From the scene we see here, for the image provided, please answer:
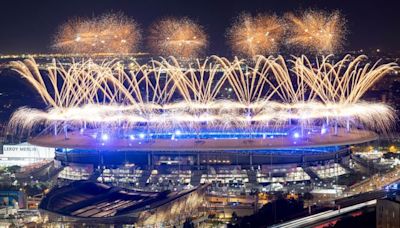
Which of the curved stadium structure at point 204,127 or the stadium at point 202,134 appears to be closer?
the stadium at point 202,134

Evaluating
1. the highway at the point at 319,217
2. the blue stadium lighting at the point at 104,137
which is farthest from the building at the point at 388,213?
the blue stadium lighting at the point at 104,137

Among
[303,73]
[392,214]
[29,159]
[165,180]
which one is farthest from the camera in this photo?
[29,159]

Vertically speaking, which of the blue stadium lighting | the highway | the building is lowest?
the highway

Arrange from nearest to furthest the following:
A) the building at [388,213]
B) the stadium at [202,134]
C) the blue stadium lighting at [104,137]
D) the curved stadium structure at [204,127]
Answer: the building at [388,213] → the stadium at [202,134] → the curved stadium structure at [204,127] → the blue stadium lighting at [104,137]

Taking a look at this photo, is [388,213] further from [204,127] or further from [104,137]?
[104,137]

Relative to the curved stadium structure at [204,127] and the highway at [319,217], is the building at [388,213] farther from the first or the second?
the curved stadium structure at [204,127]

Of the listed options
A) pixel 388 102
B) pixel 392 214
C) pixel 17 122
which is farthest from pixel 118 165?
pixel 388 102

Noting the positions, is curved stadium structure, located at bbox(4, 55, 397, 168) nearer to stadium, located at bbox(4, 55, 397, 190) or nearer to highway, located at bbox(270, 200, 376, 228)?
stadium, located at bbox(4, 55, 397, 190)

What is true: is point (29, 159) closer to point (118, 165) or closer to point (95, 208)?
point (118, 165)

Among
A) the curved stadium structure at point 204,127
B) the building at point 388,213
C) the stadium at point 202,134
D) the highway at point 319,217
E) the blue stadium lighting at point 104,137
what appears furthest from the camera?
the blue stadium lighting at point 104,137

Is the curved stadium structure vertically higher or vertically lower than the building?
higher

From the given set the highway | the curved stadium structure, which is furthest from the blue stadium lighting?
the highway
